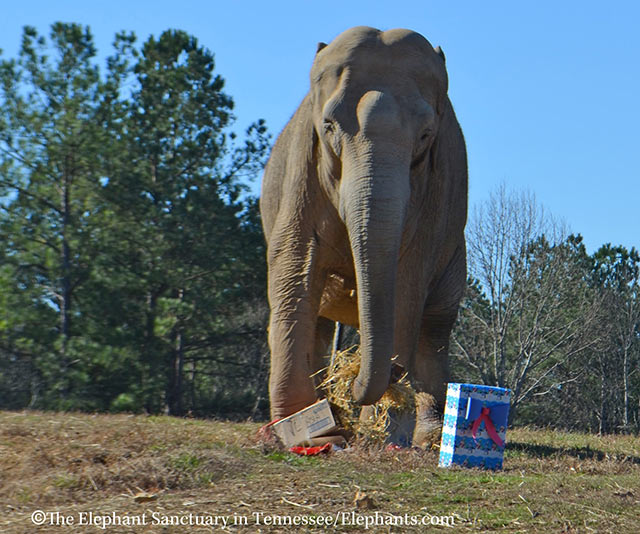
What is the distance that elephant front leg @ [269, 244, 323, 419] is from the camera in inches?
297

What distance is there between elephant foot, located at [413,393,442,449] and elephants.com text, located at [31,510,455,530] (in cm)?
353

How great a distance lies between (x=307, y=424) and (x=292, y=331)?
84cm

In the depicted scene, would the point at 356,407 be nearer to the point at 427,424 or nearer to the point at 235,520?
the point at 427,424

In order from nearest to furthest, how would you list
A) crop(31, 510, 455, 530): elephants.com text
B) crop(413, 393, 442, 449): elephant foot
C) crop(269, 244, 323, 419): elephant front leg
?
crop(31, 510, 455, 530): elephants.com text, crop(269, 244, 323, 419): elephant front leg, crop(413, 393, 442, 449): elephant foot

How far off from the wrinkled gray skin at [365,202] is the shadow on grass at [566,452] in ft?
5.74

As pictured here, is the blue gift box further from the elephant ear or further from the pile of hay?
the elephant ear

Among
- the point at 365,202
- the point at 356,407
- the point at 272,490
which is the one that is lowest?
the point at 272,490

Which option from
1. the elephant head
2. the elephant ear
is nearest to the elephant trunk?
the elephant head

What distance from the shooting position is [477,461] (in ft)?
22.7

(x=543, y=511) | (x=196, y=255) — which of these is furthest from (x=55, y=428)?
(x=196, y=255)

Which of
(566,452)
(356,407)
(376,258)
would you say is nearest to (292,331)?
(356,407)

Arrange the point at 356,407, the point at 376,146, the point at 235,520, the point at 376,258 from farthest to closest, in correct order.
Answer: the point at 356,407 < the point at 376,146 < the point at 376,258 < the point at 235,520

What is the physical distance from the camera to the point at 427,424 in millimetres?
8828

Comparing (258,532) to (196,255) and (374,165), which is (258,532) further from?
(196,255)
